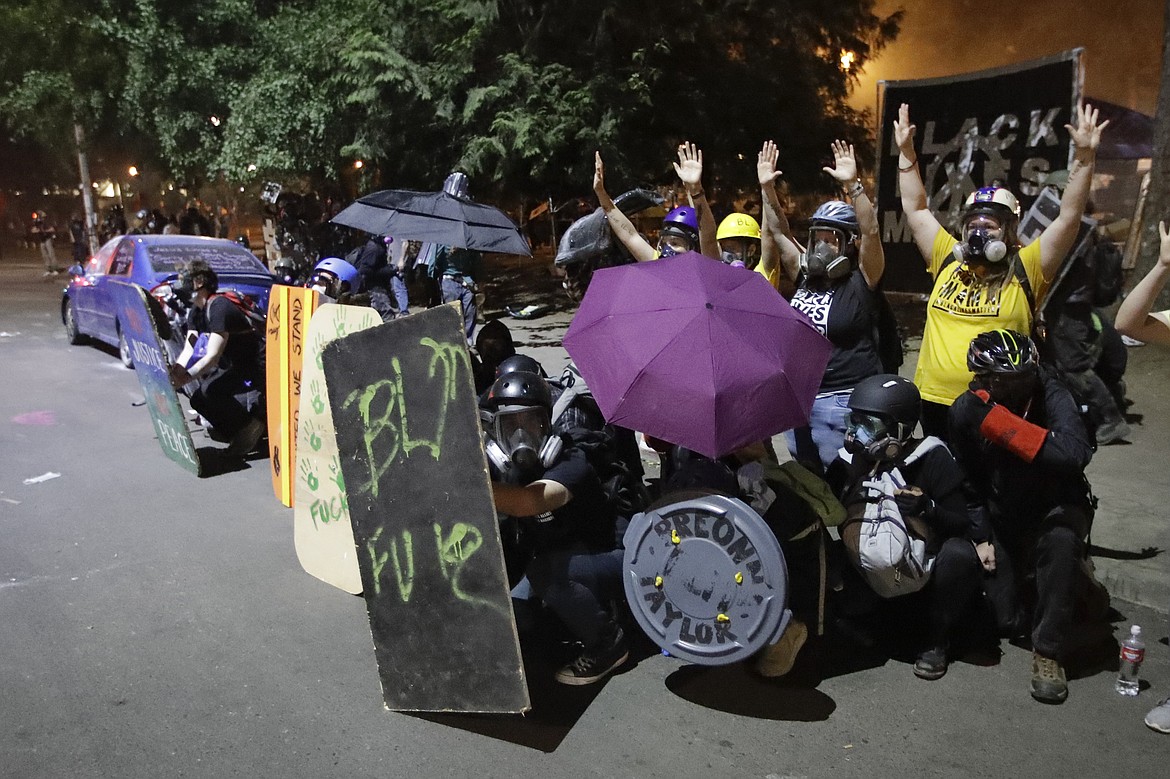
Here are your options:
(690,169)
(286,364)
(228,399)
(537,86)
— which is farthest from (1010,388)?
(537,86)

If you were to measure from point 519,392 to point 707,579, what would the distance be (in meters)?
1.05

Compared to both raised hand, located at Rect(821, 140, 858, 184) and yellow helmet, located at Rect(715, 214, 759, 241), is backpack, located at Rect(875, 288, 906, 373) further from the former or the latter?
yellow helmet, located at Rect(715, 214, 759, 241)

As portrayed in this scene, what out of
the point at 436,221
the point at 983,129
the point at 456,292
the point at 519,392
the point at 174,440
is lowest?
the point at 174,440

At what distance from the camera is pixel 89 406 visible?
9.24 meters

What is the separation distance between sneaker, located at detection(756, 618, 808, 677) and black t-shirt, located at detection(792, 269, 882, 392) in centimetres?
131

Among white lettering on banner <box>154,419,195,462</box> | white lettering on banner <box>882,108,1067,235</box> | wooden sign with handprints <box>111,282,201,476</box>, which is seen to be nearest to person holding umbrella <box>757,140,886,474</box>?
white lettering on banner <box>882,108,1067,235</box>

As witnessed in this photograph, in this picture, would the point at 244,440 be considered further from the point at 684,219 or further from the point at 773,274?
the point at 773,274

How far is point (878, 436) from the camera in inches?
147

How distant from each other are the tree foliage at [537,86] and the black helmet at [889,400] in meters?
9.36

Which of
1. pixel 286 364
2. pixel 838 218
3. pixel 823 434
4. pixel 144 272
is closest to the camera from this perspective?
pixel 838 218

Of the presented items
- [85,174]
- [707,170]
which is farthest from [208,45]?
[707,170]

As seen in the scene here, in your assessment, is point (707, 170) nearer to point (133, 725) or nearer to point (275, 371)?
point (275, 371)

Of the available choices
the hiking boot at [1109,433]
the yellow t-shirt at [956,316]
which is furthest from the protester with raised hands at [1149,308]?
the hiking boot at [1109,433]

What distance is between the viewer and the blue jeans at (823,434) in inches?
175
